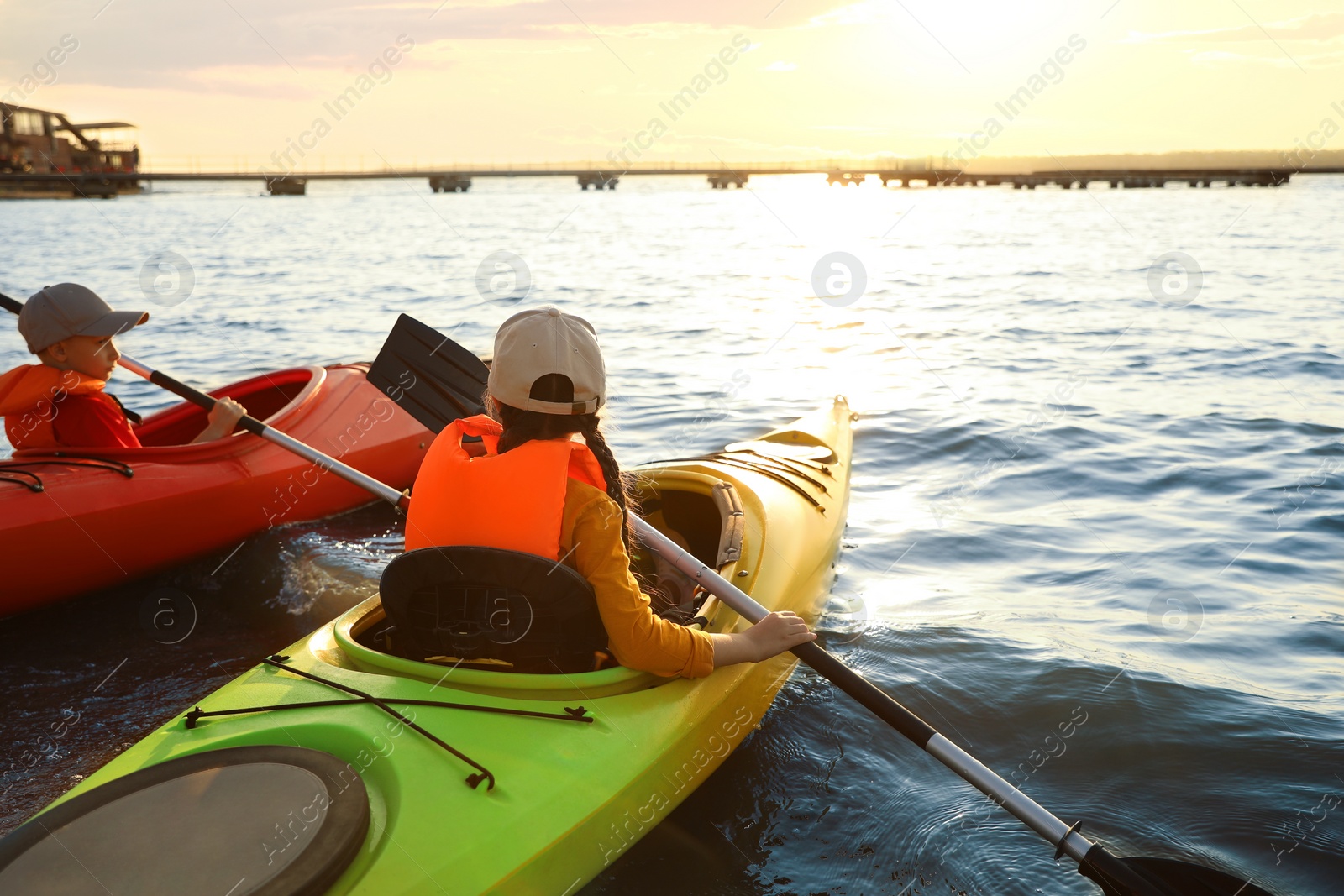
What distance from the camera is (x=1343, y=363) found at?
949 cm

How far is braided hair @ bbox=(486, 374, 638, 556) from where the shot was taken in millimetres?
2078

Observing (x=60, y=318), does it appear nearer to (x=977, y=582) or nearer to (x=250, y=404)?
(x=250, y=404)

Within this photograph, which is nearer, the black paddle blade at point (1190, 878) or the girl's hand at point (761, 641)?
the black paddle blade at point (1190, 878)

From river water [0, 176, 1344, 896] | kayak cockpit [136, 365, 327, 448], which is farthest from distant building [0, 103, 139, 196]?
kayak cockpit [136, 365, 327, 448]

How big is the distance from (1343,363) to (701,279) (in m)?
11.6

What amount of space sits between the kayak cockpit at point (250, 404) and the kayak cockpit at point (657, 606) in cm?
261

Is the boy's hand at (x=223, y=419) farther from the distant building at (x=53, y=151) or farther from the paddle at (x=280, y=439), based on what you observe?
the distant building at (x=53, y=151)

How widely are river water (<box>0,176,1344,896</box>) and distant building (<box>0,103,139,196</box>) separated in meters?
37.0

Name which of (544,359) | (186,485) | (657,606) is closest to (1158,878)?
(657,606)

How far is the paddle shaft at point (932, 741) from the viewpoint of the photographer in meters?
2.29

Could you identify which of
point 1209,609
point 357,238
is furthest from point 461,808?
point 357,238

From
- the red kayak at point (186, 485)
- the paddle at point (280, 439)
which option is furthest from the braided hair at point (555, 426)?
the red kayak at point (186, 485)

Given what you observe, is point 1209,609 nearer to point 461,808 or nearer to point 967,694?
point 967,694

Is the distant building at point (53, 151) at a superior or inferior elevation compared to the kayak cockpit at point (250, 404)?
superior
